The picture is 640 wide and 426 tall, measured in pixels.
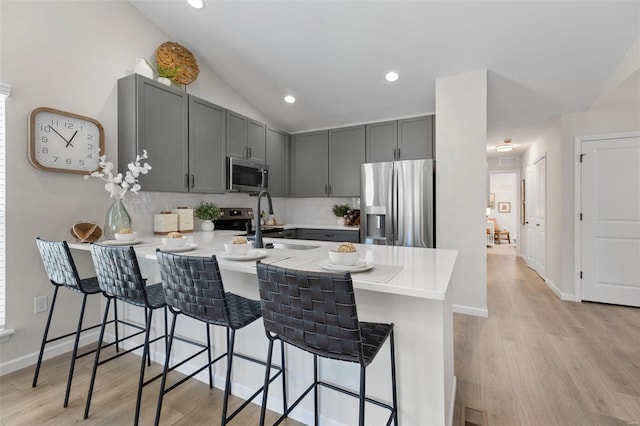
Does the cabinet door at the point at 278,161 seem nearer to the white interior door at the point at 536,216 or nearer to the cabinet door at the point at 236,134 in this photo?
the cabinet door at the point at 236,134

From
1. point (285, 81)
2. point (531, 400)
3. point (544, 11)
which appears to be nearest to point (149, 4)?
point (285, 81)

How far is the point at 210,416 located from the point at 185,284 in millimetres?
874

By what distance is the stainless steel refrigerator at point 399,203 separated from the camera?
346 centimetres

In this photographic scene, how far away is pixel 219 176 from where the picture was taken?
11.7ft

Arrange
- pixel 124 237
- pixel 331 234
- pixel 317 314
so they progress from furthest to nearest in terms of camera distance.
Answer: pixel 331 234 < pixel 124 237 < pixel 317 314

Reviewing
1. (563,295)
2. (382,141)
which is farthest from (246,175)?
(563,295)

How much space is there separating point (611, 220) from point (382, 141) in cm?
289

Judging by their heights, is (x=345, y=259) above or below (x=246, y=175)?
below

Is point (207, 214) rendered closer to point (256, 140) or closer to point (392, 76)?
point (256, 140)

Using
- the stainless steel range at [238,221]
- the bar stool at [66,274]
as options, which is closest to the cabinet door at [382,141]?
the stainless steel range at [238,221]

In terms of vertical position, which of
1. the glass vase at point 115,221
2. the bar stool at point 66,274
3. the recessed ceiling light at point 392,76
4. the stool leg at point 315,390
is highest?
the recessed ceiling light at point 392,76

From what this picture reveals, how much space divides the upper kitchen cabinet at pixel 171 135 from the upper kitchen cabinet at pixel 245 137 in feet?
0.43

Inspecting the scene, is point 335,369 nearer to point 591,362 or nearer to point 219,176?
point 591,362

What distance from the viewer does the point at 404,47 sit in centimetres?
302
